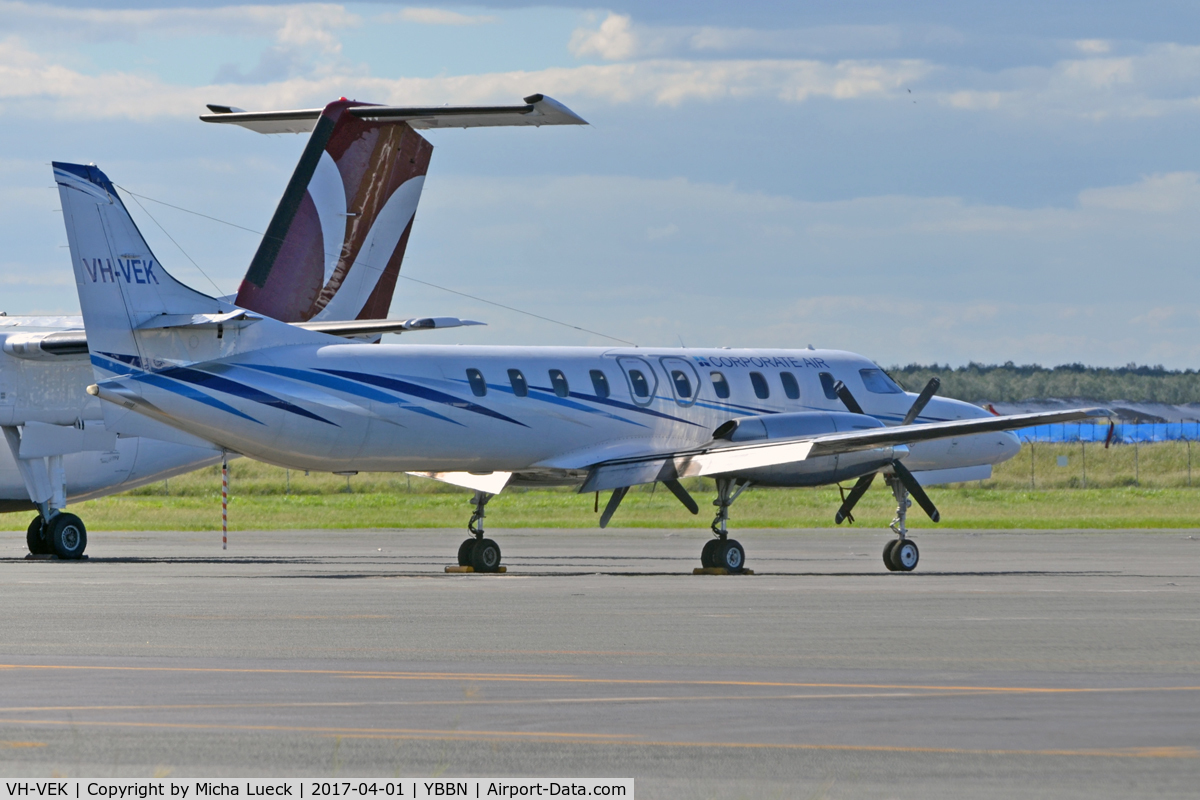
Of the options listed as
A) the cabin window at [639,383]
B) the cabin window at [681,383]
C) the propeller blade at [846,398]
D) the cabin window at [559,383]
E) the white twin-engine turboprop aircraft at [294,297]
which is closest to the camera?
the cabin window at [559,383]

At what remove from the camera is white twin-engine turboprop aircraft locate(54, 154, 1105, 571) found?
27.4 meters

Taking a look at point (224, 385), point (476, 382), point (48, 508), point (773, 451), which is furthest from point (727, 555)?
point (48, 508)

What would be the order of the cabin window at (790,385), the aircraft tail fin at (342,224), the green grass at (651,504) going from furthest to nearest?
1. the green grass at (651,504)
2. the aircraft tail fin at (342,224)
3. the cabin window at (790,385)

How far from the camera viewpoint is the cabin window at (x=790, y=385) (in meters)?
33.3

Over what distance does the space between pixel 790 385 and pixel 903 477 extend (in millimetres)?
3295

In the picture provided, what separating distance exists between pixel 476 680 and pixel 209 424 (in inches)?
583

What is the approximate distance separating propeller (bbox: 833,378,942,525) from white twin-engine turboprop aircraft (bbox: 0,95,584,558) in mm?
7611

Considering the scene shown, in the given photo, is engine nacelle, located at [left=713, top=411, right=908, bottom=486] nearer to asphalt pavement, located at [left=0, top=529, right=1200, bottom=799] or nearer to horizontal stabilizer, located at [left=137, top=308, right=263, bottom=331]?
asphalt pavement, located at [left=0, top=529, right=1200, bottom=799]

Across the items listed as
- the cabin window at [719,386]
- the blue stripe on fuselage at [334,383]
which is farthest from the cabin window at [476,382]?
the cabin window at [719,386]

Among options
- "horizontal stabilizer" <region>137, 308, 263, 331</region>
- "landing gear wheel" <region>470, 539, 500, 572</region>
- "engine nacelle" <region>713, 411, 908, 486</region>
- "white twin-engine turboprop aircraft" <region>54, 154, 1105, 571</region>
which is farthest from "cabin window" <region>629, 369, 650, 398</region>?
"horizontal stabilizer" <region>137, 308, 263, 331</region>

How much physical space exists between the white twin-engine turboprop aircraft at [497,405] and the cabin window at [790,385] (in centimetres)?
4

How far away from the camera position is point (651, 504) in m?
67.2

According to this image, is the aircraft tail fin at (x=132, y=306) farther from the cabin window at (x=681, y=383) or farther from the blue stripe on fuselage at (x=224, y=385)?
the cabin window at (x=681, y=383)

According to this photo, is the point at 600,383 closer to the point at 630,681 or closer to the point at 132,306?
the point at 132,306
